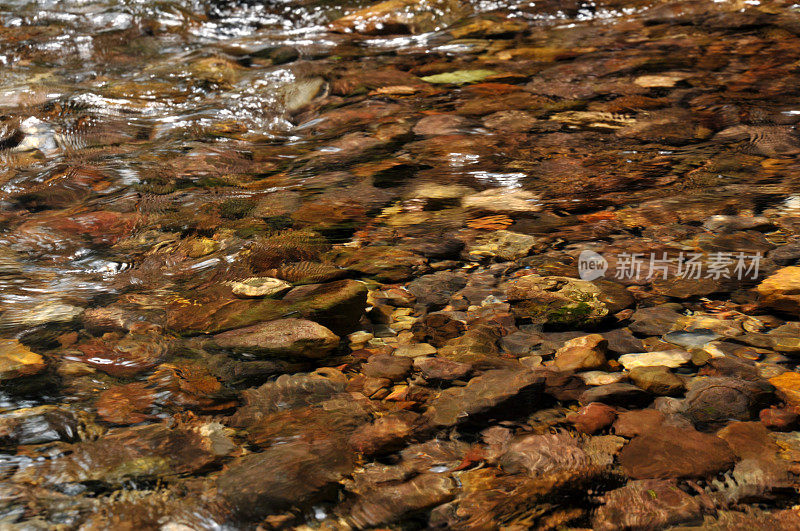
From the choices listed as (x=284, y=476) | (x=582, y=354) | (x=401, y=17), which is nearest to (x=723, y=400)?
(x=582, y=354)

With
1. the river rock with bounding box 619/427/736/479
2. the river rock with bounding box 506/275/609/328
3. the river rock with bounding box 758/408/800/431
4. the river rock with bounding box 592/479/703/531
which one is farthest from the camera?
the river rock with bounding box 506/275/609/328

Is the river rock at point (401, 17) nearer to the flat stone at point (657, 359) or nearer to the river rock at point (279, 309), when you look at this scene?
the river rock at point (279, 309)

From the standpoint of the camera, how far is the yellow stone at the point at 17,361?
1839 mm

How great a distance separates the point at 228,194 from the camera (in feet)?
10.2

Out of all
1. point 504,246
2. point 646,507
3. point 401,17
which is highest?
point 401,17

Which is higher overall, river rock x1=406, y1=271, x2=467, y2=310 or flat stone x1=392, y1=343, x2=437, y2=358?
river rock x1=406, y1=271, x2=467, y2=310

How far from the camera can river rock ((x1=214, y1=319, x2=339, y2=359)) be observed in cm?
193

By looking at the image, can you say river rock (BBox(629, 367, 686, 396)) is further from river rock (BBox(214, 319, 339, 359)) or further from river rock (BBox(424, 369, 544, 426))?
river rock (BBox(214, 319, 339, 359))

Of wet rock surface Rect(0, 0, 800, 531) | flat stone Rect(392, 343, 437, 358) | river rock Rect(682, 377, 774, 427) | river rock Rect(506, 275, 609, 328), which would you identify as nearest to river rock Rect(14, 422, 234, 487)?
wet rock surface Rect(0, 0, 800, 531)

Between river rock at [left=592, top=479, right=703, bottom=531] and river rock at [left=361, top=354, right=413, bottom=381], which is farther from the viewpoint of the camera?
river rock at [left=361, top=354, right=413, bottom=381]

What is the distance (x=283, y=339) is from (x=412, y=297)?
0.51 metres

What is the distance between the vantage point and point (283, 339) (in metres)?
1.94

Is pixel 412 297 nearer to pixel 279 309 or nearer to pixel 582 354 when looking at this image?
pixel 279 309

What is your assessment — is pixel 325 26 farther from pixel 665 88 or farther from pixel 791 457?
pixel 791 457
